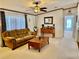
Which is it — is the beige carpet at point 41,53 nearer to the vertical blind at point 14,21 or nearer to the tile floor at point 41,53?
the tile floor at point 41,53

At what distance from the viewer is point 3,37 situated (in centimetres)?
510

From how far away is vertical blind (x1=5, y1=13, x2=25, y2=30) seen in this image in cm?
590

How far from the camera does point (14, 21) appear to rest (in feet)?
21.4

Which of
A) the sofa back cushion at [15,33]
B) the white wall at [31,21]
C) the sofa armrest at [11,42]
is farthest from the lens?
the white wall at [31,21]

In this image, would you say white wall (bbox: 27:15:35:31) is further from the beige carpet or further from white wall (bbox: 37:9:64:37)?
the beige carpet

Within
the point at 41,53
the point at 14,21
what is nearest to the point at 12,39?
the point at 41,53

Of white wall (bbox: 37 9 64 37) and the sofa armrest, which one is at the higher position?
white wall (bbox: 37 9 64 37)

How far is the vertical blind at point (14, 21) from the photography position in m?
5.90

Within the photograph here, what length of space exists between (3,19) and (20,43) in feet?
5.82

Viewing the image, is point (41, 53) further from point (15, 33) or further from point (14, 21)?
point (14, 21)

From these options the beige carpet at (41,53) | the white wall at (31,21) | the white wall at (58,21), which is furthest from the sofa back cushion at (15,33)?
the white wall at (58,21)

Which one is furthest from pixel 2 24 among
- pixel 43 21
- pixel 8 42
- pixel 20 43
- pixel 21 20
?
pixel 43 21

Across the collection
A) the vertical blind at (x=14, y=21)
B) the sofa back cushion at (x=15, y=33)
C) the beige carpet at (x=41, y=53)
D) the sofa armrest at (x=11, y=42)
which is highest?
the vertical blind at (x=14, y=21)

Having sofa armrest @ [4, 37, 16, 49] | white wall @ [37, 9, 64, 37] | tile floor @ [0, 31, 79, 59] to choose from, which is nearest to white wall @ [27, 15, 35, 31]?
white wall @ [37, 9, 64, 37]
